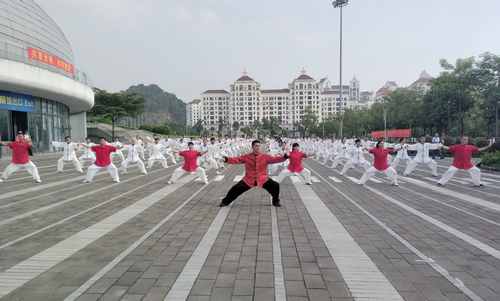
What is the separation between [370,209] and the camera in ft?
22.0

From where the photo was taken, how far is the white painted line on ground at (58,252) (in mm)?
3457

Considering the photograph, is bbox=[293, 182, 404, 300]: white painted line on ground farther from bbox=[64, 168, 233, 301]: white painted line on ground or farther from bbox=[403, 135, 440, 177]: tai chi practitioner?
bbox=[403, 135, 440, 177]: tai chi practitioner

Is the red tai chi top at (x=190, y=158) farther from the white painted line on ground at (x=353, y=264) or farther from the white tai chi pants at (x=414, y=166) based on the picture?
the white tai chi pants at (x=414, y=166)

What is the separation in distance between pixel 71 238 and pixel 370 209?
550 cm

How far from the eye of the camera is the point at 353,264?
381 centimetres

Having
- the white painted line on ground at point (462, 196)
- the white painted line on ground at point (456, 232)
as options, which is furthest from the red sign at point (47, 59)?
the white painted line on ground at point (456, 232)

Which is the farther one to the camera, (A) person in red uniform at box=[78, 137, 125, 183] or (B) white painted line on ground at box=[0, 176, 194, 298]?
(A) person in red uniform at box=[78, 137, 125, 183]

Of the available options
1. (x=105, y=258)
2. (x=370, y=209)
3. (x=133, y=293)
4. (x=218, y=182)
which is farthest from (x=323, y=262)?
(x=218, y=182)

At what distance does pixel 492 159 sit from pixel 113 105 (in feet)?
155

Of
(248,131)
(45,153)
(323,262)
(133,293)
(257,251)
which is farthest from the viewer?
(248,131)

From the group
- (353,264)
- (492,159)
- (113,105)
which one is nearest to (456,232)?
(353,264)

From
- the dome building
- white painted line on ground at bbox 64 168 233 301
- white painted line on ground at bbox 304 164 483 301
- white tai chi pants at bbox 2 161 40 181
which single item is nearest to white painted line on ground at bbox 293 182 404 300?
white painted line on ground at bbox 304 164 483 301

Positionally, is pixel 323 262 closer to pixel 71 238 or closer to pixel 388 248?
pixel 388 248

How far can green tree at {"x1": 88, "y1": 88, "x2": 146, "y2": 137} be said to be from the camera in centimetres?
4769
